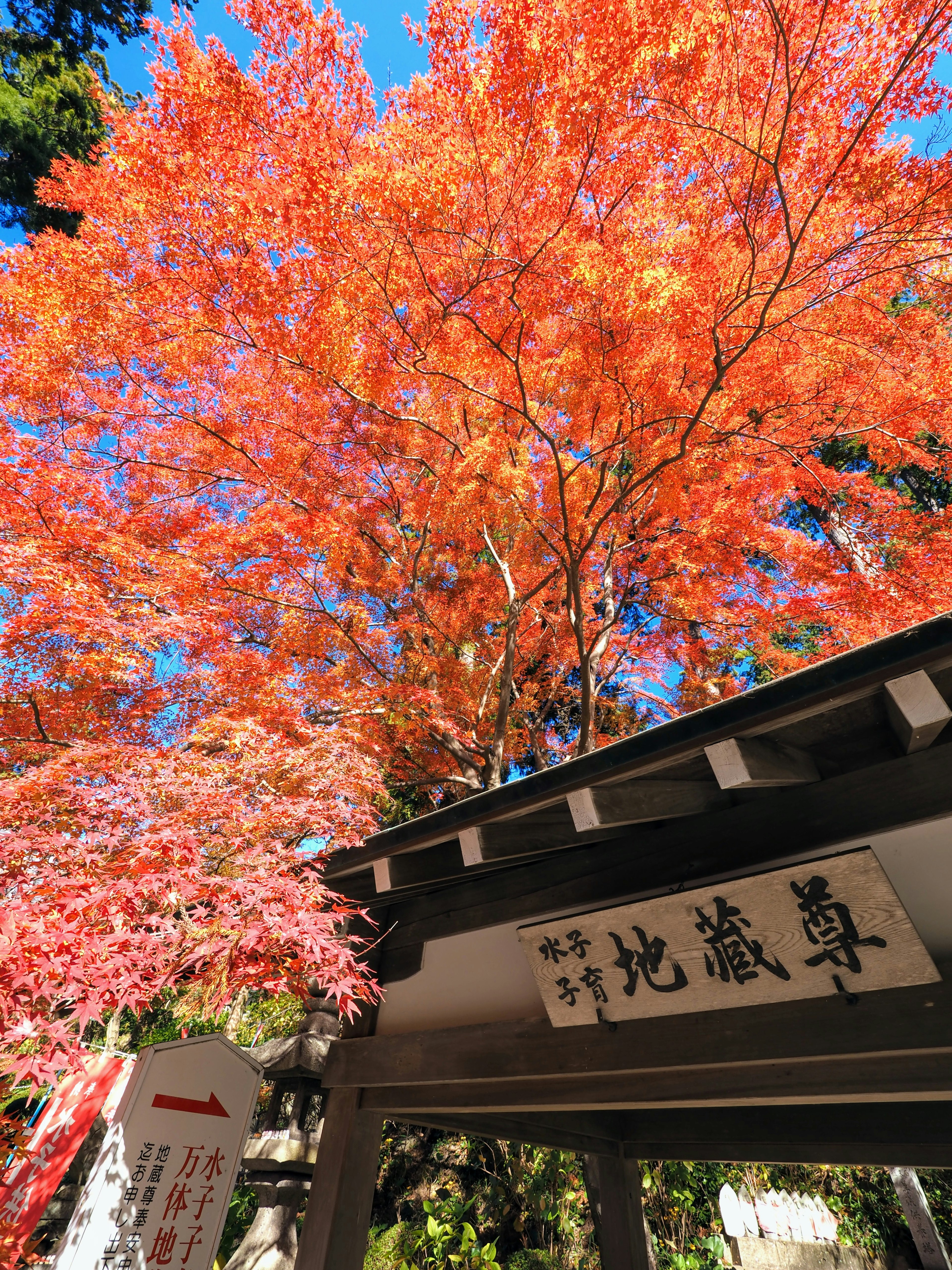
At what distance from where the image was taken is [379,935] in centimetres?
433

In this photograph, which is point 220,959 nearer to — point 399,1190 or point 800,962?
point 800,962

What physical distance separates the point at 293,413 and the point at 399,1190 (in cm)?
1222

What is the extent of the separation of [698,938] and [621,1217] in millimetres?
4212

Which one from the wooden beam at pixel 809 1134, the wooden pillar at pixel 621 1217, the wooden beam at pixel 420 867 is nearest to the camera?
the wooden beam at pixel 420 867

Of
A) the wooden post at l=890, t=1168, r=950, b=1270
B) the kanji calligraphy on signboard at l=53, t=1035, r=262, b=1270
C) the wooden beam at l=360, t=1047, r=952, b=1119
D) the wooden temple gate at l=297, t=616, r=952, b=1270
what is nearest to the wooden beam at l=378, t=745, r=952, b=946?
the wooden temple gate at l=297, t=616, r=952, b=1270

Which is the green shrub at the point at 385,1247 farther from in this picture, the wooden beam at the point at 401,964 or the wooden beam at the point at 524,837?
the wooden beam at the point at 524,837

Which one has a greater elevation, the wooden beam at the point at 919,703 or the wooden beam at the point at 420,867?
the wooden beam at the point at 420,867

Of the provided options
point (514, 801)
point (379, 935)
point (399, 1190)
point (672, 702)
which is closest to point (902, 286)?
point (672, 702)

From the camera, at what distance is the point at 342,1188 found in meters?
3.58

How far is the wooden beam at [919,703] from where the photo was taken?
219 centimetres

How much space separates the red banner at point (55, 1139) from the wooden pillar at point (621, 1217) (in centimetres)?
424

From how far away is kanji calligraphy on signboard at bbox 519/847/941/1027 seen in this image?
2.28m

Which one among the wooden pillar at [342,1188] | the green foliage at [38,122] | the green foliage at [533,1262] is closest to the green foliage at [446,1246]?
the green foliage at [533,1262]

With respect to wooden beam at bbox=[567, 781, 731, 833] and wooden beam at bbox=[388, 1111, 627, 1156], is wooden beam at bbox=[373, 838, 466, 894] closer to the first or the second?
wooden beam at bbox=[567, 781, 731, 833]
